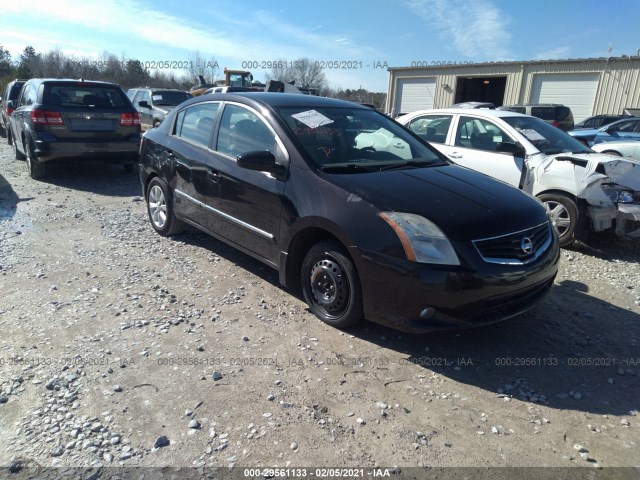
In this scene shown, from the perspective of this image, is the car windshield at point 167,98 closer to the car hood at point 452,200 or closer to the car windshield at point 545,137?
the car windshield at point 545,137

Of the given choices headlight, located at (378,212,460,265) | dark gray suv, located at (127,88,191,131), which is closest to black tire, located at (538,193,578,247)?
headlight, located at (378,212,460,265)

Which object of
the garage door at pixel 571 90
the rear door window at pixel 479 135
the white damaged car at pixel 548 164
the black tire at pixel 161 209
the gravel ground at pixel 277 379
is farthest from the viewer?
the garage door at pixel 571 90

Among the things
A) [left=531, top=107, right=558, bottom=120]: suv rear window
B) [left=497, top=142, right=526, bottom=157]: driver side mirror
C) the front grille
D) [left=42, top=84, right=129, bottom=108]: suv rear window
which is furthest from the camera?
[left=531, top=107, right=558, bottom=120]: suv rear window

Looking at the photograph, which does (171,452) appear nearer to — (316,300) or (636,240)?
(316,300)

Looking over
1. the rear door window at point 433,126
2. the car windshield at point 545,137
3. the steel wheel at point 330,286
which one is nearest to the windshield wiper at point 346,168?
the steel wheel at point 330,286

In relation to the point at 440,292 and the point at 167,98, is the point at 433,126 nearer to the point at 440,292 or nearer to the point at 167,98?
the point at 440,292

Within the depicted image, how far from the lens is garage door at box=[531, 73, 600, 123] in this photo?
2480 centimetres

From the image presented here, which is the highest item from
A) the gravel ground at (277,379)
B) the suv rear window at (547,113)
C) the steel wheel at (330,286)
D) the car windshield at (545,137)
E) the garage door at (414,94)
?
the garage door at (414,94)

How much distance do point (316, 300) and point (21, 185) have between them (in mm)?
7330

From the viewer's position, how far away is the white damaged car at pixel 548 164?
5191 millimetres

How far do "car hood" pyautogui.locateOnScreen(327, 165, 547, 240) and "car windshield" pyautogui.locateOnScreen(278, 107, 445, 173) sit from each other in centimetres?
23

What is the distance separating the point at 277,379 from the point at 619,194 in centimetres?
464

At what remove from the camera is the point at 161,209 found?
5.56 meters

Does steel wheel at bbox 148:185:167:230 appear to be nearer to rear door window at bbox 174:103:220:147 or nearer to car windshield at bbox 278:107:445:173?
rear door window at bbox 174:103:220:147
